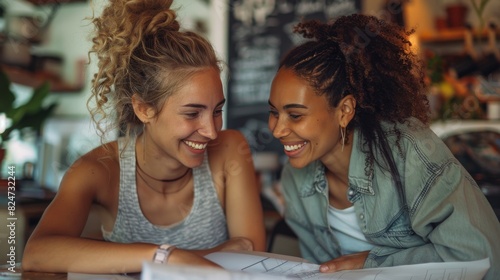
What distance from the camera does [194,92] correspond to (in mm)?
1205

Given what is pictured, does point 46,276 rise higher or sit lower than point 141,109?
lower

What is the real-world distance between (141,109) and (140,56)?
0.13 m

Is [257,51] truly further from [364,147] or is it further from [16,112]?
[364,147]

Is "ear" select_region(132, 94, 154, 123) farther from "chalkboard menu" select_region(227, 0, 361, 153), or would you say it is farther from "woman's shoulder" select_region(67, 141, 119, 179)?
"chalkboard menu" select_region(227, 0, 361, 153)

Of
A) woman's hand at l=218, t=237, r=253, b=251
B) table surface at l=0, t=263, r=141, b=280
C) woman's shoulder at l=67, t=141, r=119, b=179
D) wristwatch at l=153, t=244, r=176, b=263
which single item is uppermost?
woman's shoulder at l=67, t=141, r=119, b=179

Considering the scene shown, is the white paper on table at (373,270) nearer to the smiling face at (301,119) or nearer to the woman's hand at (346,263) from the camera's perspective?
the woman's hand at (346,263)

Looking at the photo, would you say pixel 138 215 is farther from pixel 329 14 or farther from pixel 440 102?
pixel 329 14

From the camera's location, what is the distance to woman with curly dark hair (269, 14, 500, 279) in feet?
3.50

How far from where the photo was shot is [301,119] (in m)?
1.21

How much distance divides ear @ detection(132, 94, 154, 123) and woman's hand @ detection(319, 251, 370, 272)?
21.6 inches

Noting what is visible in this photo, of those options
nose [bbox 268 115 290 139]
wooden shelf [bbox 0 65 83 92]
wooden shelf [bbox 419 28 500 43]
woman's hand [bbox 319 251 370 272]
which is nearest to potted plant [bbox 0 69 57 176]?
wooden shelf [bbox 0 65 83 92]

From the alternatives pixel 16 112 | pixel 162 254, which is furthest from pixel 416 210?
pixel 16 112

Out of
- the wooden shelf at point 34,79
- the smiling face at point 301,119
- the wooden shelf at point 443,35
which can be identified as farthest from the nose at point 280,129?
the wooden shelf at point 443,35

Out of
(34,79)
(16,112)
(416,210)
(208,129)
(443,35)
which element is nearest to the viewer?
(416,210)
